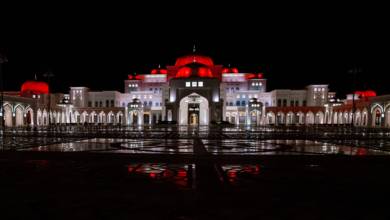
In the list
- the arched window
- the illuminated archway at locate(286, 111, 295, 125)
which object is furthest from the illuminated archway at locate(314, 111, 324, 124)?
the arched window

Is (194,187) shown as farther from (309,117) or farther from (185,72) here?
(309,117)

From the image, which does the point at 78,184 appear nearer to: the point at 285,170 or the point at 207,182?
the point at 207,182

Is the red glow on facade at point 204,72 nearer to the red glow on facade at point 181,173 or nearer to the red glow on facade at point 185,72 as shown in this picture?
the red glow on facade at point 185,72

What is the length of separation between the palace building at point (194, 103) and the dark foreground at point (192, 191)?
180 feet

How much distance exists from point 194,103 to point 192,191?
64244 millimetres

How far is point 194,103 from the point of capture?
7212cm

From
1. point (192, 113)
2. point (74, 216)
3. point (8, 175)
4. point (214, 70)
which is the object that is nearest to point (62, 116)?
point (192, 113)

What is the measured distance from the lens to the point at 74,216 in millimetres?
6000

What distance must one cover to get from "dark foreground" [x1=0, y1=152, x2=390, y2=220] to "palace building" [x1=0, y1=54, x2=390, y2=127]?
180ft

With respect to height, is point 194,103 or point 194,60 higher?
point 194,60

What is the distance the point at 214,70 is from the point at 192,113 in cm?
1570

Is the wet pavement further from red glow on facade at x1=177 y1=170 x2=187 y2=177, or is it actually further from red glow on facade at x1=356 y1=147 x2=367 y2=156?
red glow on facade at x1=356 y1=147 x2=367 y2=156

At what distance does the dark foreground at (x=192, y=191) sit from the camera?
20.6 ft

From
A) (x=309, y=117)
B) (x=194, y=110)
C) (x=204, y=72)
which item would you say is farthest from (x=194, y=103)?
(x=309, y=117)
